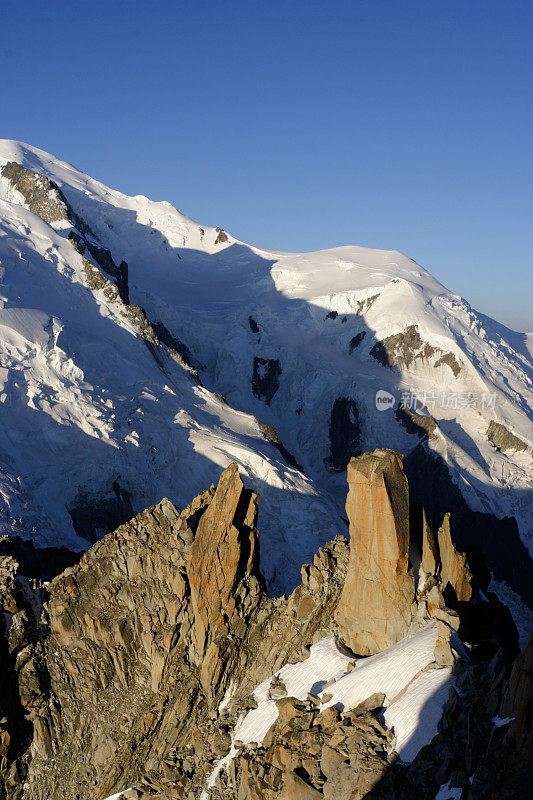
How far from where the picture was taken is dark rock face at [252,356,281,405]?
11294cm

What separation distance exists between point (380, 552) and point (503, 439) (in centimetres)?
7633

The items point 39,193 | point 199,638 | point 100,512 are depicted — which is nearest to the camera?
point 199,638

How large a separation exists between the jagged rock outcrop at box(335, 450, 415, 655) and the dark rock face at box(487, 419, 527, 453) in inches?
2954

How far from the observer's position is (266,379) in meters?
114

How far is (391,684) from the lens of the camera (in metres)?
24.1

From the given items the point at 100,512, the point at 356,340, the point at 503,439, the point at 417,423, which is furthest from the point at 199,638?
the point at 356,340

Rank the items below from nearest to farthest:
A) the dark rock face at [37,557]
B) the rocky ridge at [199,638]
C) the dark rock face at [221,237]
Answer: the rocky ridge at [199,638] → the dark rock face at [37,557] → the dark rock face at [221,237]

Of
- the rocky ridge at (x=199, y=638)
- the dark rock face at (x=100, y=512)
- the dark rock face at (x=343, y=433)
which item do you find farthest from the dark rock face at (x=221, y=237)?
the rocky ridge at (x=199, y=638)

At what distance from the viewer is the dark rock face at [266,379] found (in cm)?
11294

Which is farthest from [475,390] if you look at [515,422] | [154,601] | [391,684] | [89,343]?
[391,684]

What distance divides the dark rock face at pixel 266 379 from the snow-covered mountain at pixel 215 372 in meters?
0.32
